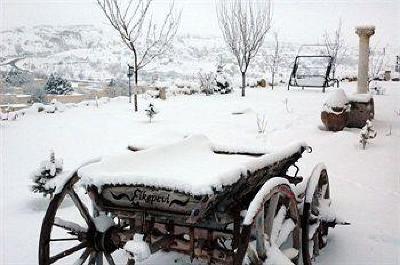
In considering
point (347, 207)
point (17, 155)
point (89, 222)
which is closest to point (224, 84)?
point (17, 155)

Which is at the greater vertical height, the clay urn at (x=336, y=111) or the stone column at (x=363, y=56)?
the stone column at (x=363, y=56)

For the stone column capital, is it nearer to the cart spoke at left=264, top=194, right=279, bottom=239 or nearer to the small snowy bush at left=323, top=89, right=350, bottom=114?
the small snowy bush at left=323, top=89, right=350, bottom=114

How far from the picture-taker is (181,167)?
128 inches

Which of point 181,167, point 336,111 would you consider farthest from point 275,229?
point 336,111

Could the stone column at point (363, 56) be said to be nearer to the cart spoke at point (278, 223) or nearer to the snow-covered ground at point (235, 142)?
the snow-covered ground at point (235, 142)

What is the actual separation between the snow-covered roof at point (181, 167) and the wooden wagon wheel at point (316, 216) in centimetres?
32

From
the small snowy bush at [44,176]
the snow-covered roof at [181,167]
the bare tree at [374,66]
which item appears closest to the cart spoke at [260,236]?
the snow-covered roof at [181,167]

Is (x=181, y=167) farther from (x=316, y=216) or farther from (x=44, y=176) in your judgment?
(x=44, y=176)

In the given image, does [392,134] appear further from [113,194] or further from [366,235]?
[113,194]

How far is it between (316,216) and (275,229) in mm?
719

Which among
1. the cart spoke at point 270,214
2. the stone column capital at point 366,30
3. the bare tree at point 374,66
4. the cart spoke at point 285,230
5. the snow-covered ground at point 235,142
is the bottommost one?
the snow-covered ground at point 235,142

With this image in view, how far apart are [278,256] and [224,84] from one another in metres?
16.0

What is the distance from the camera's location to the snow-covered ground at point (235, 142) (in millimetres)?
3992

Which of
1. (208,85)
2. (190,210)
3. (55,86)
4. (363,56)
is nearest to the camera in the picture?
(190,210)
